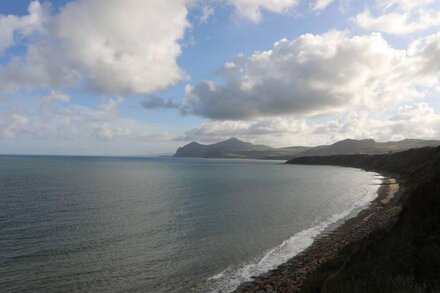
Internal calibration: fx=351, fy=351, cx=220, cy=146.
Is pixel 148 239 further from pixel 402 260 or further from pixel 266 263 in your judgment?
pixel 402 260

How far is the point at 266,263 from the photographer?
107 feet

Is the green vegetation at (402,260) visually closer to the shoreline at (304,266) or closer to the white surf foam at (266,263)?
the shoreline at (304,266)

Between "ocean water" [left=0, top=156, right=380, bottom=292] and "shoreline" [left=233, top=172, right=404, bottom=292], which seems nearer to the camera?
"shoreline" [left=233, top=172, right=404, bottom=292]

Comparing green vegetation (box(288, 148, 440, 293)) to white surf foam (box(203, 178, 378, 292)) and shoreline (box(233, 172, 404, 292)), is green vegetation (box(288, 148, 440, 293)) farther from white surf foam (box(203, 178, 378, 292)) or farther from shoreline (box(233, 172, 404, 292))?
white surf foam (box(203, 178, 378, 292))

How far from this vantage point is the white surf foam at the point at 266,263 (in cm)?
2770

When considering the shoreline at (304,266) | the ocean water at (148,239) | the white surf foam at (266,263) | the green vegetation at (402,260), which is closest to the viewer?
the green vegetation at (402,260)

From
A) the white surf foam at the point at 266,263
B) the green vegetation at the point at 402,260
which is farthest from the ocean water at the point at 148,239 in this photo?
the green vegetation at the point at 402,260

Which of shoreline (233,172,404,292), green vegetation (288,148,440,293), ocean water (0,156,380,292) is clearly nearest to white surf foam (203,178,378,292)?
ocean water (0,156,380,292)

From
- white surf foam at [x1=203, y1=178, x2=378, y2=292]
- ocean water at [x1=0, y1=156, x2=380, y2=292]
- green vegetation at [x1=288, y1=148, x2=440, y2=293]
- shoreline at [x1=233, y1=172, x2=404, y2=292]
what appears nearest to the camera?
green vegetation at [x1=288, y1=148, x2=440, y2=293]

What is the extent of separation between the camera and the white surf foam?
2770cm

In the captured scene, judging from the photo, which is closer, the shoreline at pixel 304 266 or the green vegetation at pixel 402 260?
the green vegetation at pixel 402 260

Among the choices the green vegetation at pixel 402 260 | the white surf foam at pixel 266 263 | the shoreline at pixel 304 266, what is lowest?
the white surf foam at pixel 266 263

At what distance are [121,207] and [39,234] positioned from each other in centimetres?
2353

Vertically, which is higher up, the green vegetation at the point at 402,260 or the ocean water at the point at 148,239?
the green vegetation at the point at 402,260
